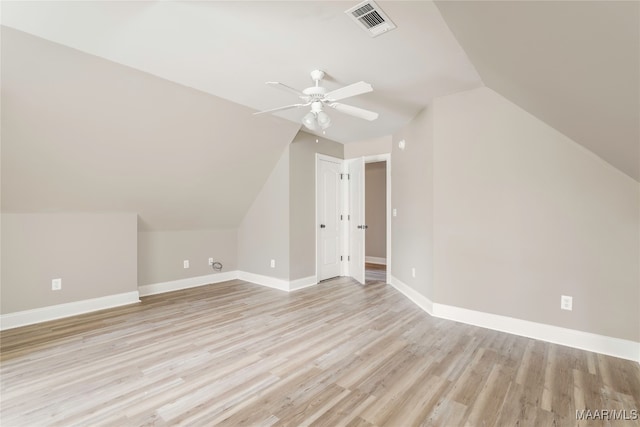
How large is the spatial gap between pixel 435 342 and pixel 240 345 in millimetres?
1811

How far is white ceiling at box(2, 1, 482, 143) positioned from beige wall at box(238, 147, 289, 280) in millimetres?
1740

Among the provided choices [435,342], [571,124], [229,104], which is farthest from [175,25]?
[435,342]

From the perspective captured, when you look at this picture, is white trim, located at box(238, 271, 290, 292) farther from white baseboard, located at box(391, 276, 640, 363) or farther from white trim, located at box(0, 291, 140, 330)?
white baseboard, located at box(391, 276, 640, 363)

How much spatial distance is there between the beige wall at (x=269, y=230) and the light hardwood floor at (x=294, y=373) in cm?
138

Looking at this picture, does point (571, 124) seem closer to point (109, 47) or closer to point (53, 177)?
point (109, 47)

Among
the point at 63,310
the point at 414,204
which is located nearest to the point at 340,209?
the point at 414,204

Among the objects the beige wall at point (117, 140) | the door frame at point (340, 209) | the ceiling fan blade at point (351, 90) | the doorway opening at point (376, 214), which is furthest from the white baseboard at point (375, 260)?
the ceiling fan blade at point (351, 90)

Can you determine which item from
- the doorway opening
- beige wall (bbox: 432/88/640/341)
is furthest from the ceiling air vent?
the doorway opening

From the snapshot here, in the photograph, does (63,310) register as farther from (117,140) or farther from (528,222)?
(528,222)

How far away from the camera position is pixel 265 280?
16.3 ft

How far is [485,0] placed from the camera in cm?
150

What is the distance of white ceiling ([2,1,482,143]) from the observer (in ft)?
6.36

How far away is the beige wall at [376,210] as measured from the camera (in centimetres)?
730

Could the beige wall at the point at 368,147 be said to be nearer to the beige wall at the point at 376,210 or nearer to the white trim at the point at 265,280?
the beige wall at the point at 376,210
